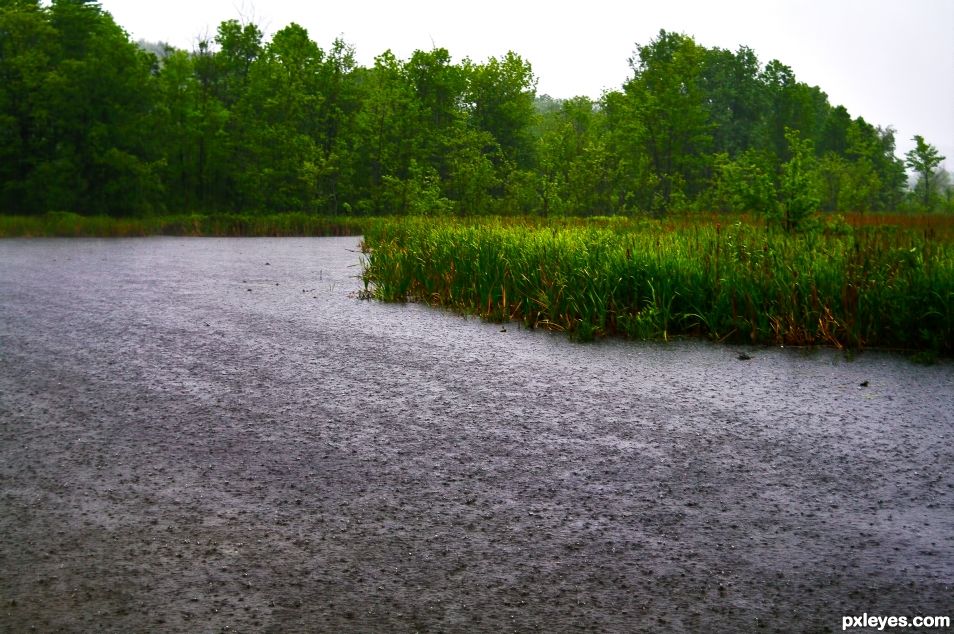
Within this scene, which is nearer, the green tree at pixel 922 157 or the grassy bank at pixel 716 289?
the grassy bank at pixel 716 289

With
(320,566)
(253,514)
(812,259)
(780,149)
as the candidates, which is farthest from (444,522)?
(780,149)

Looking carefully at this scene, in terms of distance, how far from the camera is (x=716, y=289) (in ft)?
28.9

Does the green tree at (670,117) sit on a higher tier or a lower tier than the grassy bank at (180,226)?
higher

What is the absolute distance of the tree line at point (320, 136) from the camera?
40.0 meters

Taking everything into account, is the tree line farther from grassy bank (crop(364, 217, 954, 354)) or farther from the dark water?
the dark water


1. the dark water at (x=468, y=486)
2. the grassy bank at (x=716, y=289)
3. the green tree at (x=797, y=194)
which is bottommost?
the dark water at (x=468, y=486)

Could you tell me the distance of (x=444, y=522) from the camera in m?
3.39

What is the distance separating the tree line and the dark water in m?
29.0

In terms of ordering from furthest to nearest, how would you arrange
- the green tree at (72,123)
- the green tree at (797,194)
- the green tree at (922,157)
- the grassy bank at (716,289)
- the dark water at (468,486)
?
the green tree at (922,157), the green tree at (72,123), the green tree at (797,194), the grassy bank at (716,289), the dark water at (468,486)

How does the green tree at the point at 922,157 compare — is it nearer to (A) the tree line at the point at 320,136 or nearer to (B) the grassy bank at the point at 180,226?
(A) the tree line at the point at 320,136

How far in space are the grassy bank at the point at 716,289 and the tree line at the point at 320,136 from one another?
24627 millimetres

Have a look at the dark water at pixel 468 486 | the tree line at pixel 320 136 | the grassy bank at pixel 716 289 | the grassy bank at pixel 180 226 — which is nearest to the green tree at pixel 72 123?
the tree line at pixel 320 136

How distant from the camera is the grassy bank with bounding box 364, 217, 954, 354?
7898 mm

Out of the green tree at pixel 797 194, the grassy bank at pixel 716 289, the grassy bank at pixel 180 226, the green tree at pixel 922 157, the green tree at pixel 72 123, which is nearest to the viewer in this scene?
the grassy bank at pixel 716 289
